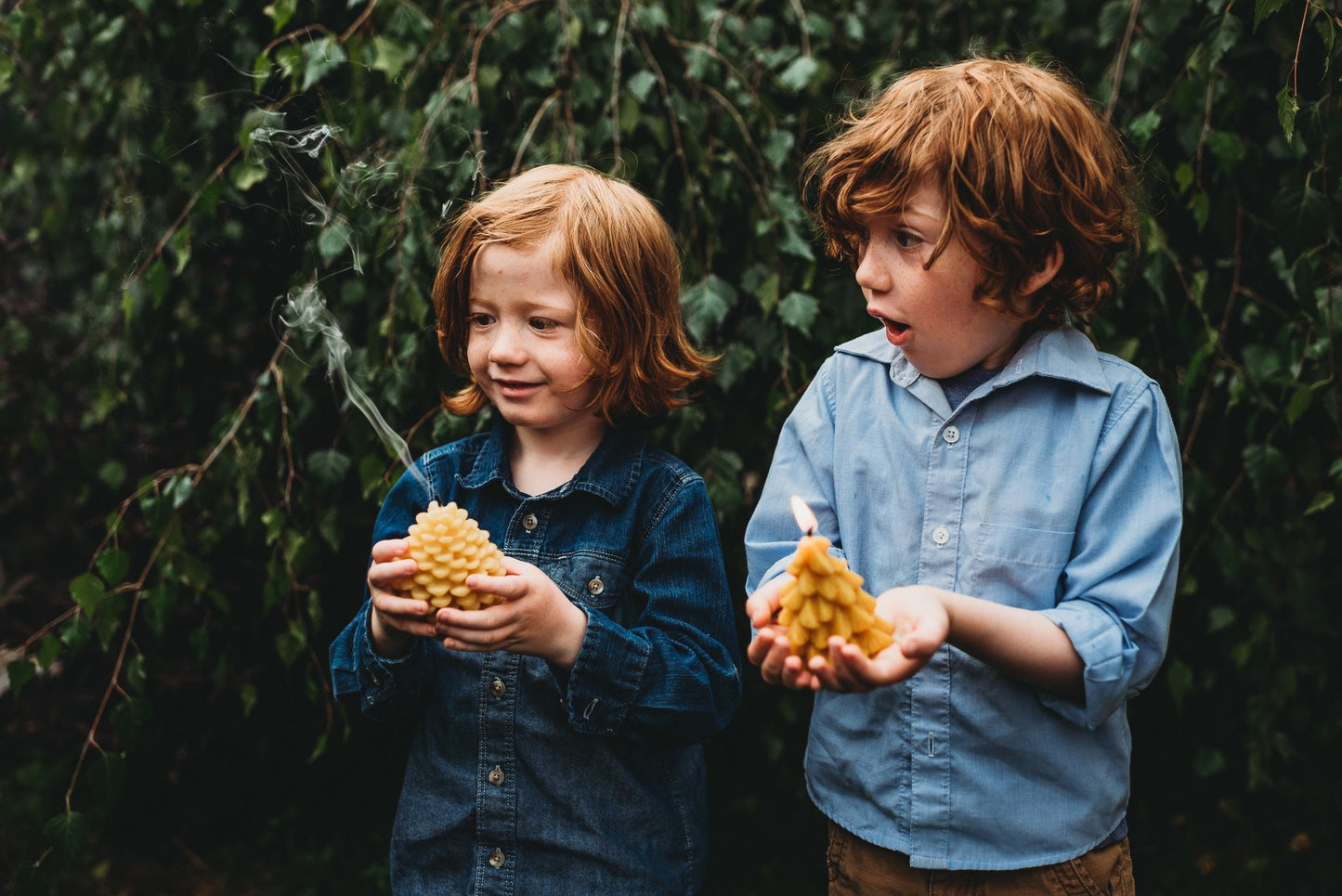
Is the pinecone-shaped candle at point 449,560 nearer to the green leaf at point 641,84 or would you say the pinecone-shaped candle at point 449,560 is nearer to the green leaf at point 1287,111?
the green leaf at point 641,84

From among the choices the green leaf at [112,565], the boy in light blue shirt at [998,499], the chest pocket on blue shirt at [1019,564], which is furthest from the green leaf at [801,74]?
the green leaf at [112,565]

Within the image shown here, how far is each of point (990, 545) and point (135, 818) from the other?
216 centimetres

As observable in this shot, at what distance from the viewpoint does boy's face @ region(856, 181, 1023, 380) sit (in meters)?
1.08

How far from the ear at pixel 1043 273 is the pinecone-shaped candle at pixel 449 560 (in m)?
0.61

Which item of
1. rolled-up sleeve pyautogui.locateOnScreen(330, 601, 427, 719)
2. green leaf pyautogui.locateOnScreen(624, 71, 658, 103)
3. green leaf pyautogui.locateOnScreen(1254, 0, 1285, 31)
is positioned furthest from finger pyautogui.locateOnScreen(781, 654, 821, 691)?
green leaf pyautogui.locateOnScreen(624, 71, 658, 103)

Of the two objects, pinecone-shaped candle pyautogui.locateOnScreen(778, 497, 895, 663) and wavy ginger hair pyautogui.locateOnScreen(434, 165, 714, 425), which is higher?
wavy ginger hair pyautogui.locateOnScreen(434, 165, 714, 425)

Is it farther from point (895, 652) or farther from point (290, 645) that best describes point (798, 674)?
point (290, 645)

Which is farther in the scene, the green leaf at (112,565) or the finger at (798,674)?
the green leaf at (112,565)

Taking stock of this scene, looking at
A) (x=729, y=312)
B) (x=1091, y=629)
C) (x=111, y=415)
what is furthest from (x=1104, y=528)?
(x=111, y=415)

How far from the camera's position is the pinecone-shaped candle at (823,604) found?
0.94 metres

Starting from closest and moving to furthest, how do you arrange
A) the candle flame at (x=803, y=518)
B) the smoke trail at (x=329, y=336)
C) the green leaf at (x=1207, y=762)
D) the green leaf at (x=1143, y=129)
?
1. the candle flame at (x=803, y=518)
2. the green leaf at (x=1143, y=129)
3. the smoke trail at (x=329, y=336)
4. the green leaf at (x=1207, y=762)

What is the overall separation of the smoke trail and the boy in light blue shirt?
0.76 meters

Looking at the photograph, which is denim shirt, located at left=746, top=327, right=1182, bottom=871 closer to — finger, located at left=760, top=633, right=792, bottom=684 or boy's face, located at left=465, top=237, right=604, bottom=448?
finger, located at left=760, top=633, right=792, bottom=684

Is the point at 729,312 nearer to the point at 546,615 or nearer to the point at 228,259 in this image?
the point at 546,615
